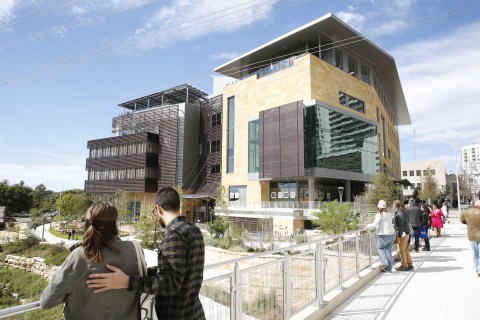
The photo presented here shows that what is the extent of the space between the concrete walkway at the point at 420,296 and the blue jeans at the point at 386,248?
0.92 feet

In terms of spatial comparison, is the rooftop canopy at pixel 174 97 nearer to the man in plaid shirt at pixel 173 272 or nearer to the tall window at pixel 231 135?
the tall window at pixel 231 135

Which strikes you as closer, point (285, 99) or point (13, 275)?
point (13, 275)

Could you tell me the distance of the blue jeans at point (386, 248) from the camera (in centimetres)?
794

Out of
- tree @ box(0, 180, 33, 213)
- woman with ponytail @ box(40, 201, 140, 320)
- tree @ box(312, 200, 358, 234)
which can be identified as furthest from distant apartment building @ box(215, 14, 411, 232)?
tree @ box(0, 180, 33, 213)

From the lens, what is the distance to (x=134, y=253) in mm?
2121

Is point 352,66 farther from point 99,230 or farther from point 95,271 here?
point 95,271

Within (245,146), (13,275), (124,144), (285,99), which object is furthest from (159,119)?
(13,275)

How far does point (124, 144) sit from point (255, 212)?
28.6 meters

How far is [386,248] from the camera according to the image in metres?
8.09

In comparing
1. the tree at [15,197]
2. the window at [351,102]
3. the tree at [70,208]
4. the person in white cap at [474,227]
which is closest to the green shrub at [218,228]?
the person in white cap at [474,227]

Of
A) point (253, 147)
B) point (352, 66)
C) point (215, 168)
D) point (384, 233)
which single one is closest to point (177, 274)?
point (384, 233)

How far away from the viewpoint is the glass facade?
31172 millimetres

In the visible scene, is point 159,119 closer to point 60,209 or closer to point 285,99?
point 60,209

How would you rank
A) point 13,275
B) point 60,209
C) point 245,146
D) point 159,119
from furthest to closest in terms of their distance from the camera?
point 159,119
point 60,209
point 245,146
point 13,275
